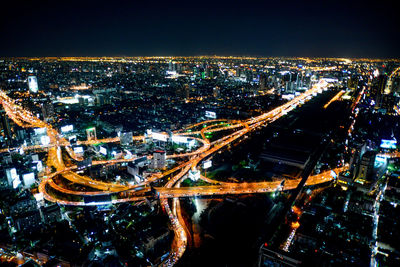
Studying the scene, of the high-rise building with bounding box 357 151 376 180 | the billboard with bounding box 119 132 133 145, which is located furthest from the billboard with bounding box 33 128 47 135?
the high-rise building with bounding box 357 151 376 180

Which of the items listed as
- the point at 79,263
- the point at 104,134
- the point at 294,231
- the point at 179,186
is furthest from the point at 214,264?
the point at 104,134

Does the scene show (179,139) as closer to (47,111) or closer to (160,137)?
(160,137)

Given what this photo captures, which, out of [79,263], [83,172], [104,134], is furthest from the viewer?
[104,134]

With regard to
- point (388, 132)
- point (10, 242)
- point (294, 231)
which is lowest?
point (10, 242)

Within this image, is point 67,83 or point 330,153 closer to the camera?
point 330,153

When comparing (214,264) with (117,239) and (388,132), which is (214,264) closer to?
(117,239)

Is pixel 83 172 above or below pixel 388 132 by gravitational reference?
below

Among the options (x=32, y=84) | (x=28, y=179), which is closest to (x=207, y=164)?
(x=28, y=179)

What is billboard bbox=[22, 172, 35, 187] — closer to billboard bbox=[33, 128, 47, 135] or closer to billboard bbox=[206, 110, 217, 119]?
billboard bbox=[33, 128, 47, 135]

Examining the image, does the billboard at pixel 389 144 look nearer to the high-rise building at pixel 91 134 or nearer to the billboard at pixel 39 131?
the high-rise building at pixel 91 134
